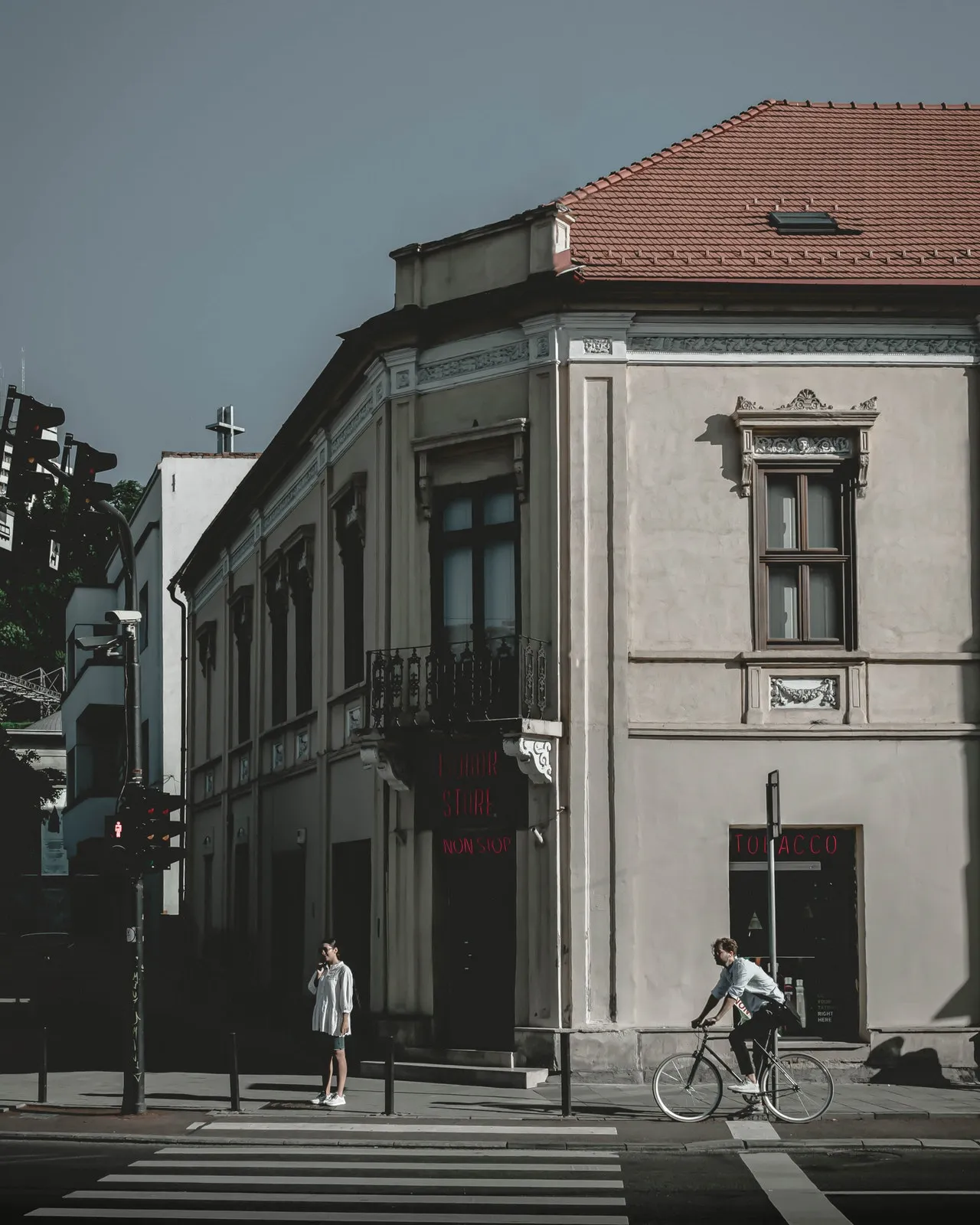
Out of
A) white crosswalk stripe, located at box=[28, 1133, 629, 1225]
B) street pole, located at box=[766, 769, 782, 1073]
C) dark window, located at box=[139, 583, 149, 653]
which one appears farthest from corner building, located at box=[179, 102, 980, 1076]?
dark window, located at box=[139, 583, 149, 653]

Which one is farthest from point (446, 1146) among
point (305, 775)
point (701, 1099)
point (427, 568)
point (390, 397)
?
point (305, 775)

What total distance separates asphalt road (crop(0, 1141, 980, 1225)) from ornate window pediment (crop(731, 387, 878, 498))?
334 inches

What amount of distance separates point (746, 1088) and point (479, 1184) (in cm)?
429

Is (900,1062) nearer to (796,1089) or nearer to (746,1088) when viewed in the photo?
(796,1089)

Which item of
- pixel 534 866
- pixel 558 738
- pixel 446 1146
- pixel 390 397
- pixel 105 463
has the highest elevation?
pixel 390 397

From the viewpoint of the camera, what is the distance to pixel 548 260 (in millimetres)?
19969

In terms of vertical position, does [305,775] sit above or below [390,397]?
below

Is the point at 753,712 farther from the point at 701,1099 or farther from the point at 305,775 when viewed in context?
the point at 305,775

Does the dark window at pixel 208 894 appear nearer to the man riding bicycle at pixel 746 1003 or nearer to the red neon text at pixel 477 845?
the red neon text at pixel 477 845

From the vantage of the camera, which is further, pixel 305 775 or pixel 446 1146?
pixel 305 775

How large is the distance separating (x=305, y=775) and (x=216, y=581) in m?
11.6

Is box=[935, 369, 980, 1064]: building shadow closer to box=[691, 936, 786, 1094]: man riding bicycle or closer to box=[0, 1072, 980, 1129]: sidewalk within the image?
box=[0, 1072, 980, 1129]: sidewalk

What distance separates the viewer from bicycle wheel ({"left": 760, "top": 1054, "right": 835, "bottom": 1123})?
15742 millimetres

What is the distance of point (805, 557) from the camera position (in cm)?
1984
